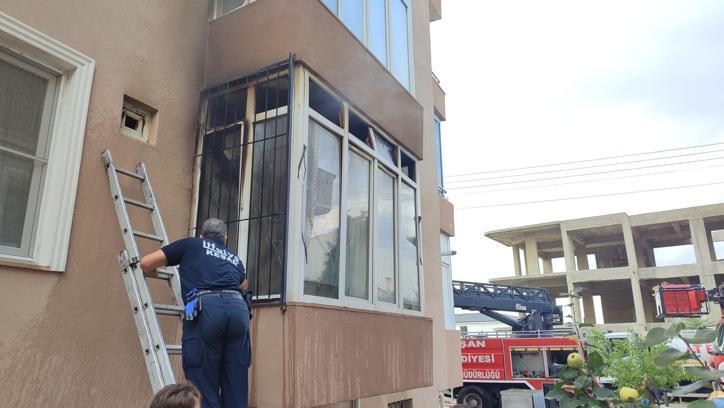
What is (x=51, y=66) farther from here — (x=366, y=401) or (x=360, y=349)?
(x=366, y=401)

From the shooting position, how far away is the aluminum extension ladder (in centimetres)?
288

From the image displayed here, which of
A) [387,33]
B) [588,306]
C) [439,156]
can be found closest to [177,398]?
[387,33]

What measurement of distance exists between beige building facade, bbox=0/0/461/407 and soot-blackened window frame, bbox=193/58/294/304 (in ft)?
0.05

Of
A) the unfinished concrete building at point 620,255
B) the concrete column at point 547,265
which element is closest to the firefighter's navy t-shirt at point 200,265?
the unfinished concrete building at point 620,255

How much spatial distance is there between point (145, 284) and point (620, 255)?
39244mm

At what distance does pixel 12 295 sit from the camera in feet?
9.70

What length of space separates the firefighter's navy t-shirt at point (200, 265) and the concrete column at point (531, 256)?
34.9 metres

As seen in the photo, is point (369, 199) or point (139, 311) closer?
point (139, 311)

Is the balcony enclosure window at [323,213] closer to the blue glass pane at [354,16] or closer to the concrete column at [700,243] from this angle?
the blue glass pane at [354,16]

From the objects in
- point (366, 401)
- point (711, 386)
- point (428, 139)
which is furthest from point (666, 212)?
point (711, 386)

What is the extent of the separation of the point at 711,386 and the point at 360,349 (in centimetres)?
272

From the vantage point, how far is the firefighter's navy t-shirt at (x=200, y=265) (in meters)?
3.15

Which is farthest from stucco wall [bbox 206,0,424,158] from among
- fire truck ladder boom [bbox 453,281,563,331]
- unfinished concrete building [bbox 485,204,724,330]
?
unfinished concrete building [bbox 485,204,724,330]

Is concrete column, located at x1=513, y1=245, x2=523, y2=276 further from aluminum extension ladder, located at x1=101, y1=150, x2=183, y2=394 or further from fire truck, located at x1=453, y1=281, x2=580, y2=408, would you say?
aluminum extension ladder, located at x1=101, y1=150, x2=183, y2=394
